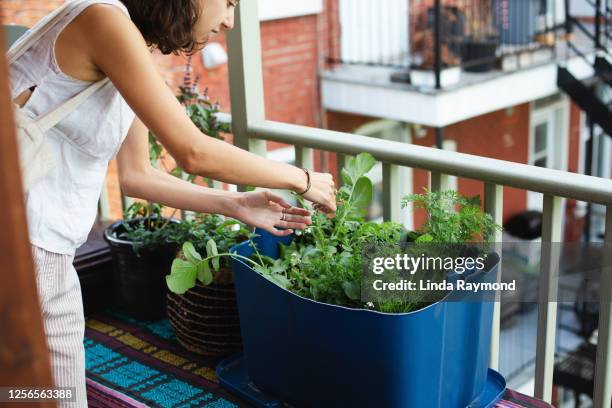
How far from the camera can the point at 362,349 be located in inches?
60.3

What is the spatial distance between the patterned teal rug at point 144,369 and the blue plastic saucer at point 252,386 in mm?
30

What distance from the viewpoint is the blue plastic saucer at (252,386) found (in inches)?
70.3

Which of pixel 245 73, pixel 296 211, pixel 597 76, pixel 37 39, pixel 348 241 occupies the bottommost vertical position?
pixel 597 76

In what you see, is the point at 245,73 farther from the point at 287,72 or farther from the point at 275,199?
the point at 287,72

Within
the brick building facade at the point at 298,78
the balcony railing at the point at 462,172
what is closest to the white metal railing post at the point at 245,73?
the balcony railing at the point at 462,172

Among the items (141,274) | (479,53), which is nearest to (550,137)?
(479,53)

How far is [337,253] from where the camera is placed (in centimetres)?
175

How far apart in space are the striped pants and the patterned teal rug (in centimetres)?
51

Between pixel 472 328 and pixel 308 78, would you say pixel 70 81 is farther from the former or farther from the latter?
pixel 308 78

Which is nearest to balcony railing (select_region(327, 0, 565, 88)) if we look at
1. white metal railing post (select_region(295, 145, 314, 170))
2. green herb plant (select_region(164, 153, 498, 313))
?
white metal railing post (select_region(295, 145, 314, 170))

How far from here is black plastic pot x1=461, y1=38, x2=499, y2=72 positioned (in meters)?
6.68

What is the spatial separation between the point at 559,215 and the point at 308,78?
5013 mm

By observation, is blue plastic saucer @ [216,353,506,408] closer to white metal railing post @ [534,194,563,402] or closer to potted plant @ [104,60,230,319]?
white metal railing post @ [534,194,563,402]

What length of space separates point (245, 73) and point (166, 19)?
0.86m
